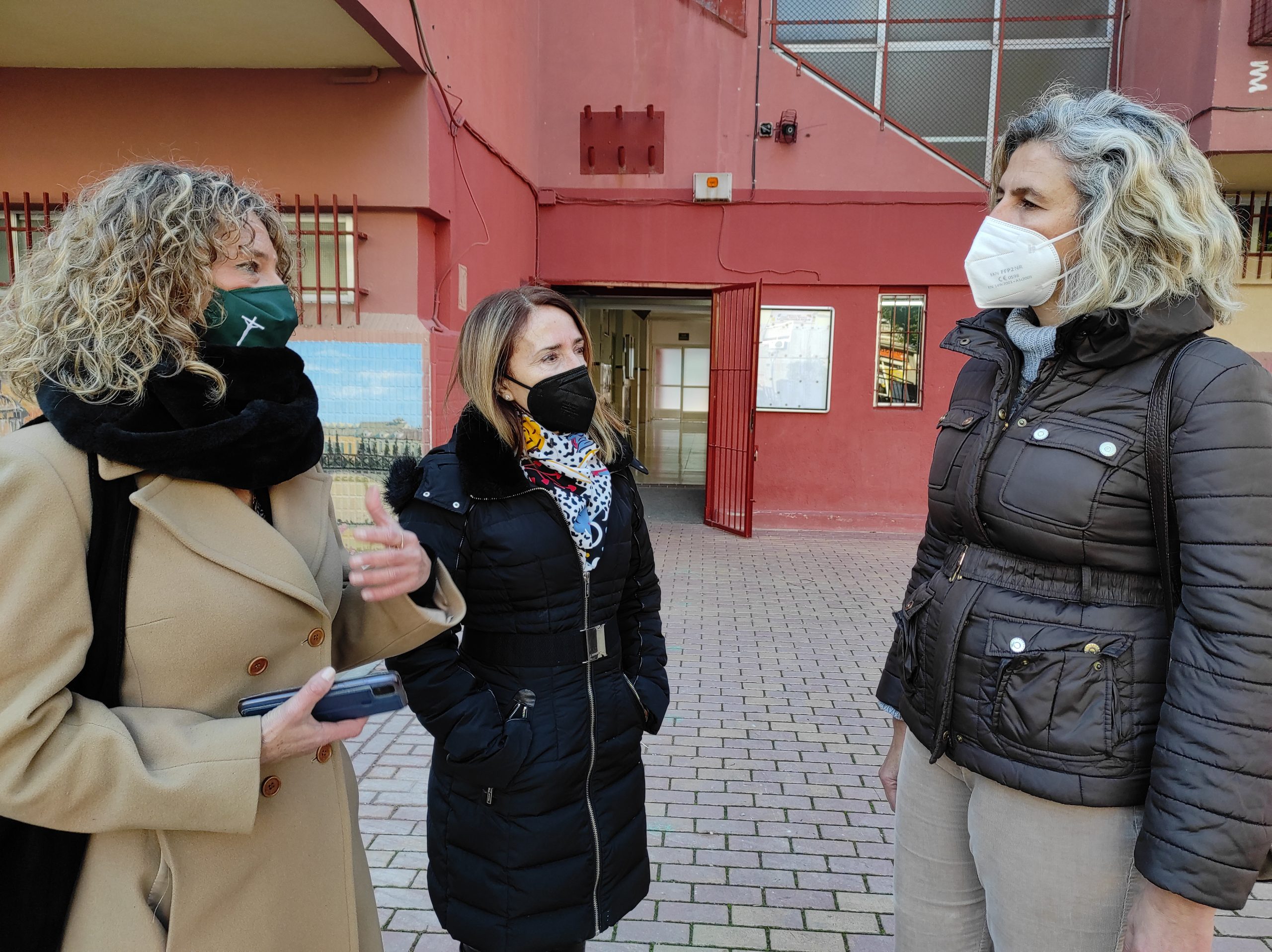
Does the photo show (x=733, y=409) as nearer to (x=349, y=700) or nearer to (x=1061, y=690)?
(x=1061, y=690)

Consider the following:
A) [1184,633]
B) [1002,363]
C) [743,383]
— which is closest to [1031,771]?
[1184,633]

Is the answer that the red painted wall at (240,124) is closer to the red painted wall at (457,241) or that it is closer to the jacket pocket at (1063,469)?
the red painted wall at (457,241)

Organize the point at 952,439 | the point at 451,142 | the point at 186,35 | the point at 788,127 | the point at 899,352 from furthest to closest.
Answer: the point at 899,352, the point at 788,127, the point at 451,142, the point at 186,35, the point at 952,439

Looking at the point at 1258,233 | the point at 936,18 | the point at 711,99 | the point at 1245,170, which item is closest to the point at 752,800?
the point at 1245,170

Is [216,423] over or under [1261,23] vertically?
under

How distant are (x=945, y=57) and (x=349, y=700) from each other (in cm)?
1029

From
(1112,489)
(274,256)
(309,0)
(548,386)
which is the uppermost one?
(309,0)

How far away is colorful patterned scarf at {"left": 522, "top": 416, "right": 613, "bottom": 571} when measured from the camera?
1.98 m

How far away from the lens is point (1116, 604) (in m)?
1.46

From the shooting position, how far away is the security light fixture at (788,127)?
8828 mm

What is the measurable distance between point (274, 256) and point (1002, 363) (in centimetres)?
150

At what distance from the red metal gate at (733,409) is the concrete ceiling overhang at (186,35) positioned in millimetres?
4617

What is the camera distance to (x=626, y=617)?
224 cm

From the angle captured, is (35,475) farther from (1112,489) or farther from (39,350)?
(1112,489)
